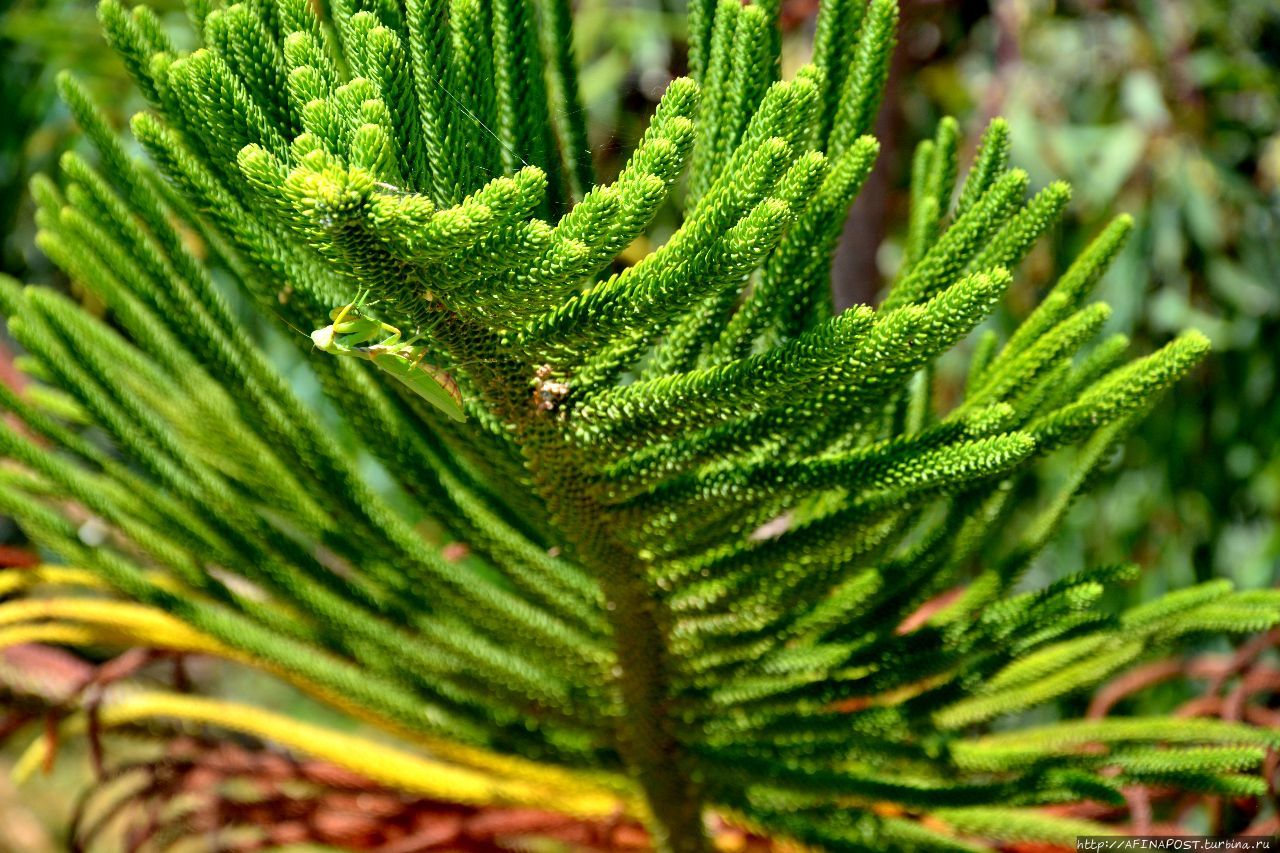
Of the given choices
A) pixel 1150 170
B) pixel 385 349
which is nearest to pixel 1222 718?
pixel 385 349

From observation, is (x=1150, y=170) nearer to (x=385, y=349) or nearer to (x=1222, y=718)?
(x=1222, y=718)

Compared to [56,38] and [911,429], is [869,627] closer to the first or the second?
[911,429]

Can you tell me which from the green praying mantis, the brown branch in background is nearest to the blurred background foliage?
the brown branch in background

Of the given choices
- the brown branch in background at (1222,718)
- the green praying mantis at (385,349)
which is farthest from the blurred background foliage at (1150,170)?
the green praying mantis at (385,349)

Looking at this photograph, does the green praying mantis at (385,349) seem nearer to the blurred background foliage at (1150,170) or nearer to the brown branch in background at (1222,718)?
the brown branch in background at (1222,718)

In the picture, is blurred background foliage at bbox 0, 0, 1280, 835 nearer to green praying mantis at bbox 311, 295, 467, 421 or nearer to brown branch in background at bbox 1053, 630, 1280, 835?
brown branch in background at bbox 1053, 630, 1280, 835

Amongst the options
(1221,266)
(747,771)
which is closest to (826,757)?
(747,771)
